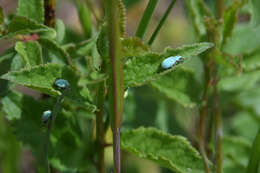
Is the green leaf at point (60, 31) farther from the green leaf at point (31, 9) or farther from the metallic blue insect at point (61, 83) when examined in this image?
the metallic blue insect at point (61, 83)

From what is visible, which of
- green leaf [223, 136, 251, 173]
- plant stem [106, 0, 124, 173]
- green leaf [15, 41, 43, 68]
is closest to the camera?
plant stem [106, 0, 124, 173]


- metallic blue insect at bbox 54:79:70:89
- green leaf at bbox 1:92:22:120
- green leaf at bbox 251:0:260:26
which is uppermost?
green leaf at bbox 251:0:260:26

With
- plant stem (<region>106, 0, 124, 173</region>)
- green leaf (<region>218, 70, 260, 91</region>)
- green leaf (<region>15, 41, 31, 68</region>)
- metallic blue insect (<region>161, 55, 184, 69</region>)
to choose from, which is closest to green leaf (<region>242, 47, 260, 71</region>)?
green leaf (<region>218, 70, 260, 91</region>)

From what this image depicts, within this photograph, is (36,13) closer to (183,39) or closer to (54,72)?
(54,72)

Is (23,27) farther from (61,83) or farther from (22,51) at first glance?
(61,83)

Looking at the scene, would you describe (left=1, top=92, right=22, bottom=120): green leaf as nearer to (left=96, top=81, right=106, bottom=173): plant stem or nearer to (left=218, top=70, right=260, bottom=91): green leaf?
(left=96, top=81, right=106, bottom=173): plant stem

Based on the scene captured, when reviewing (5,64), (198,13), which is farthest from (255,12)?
(5,64)

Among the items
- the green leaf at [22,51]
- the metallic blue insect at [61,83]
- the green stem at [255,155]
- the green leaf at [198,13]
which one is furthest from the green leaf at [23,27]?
the green stem at [255,155]
